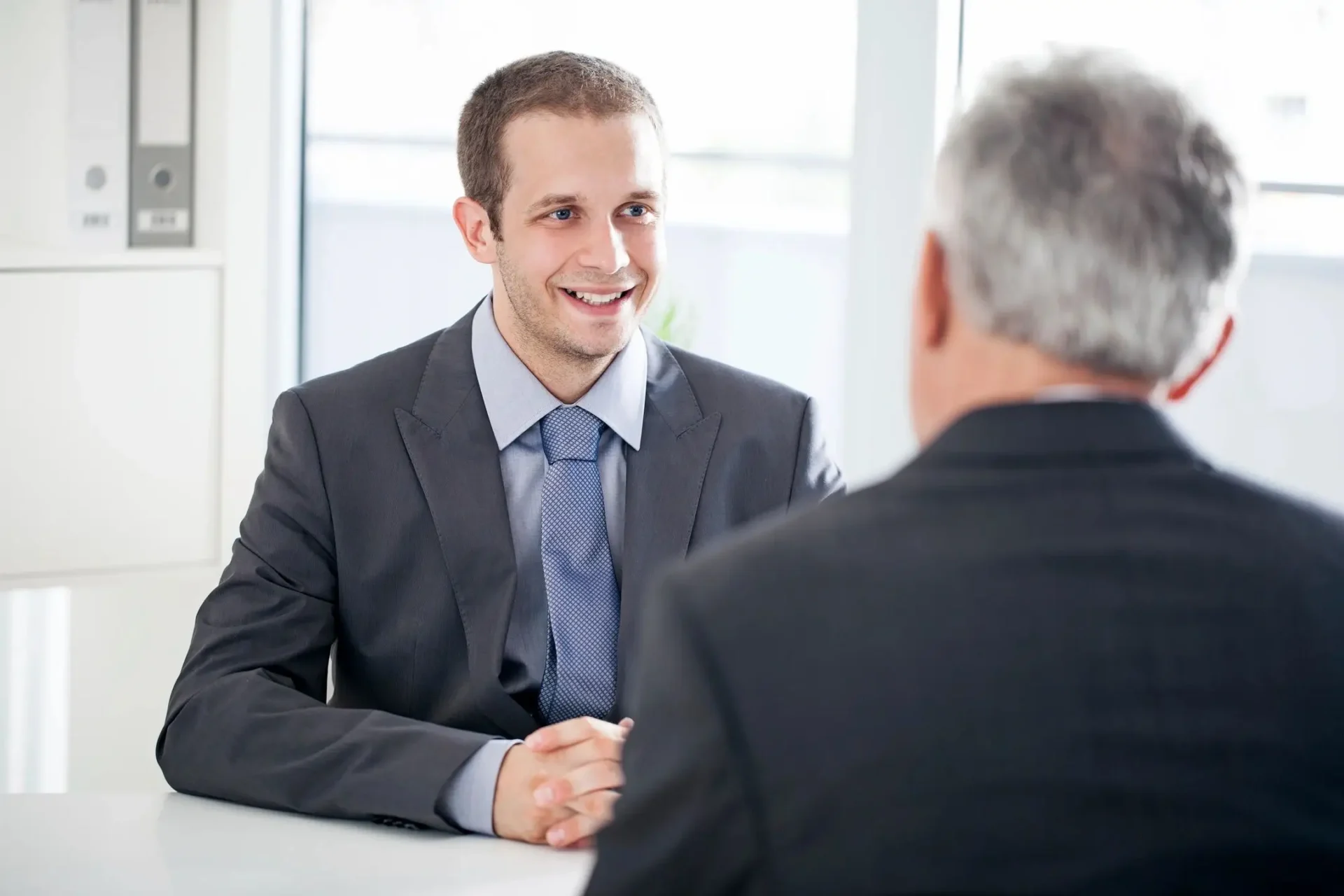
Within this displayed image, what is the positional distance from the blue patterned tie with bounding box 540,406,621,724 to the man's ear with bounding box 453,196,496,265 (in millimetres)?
279

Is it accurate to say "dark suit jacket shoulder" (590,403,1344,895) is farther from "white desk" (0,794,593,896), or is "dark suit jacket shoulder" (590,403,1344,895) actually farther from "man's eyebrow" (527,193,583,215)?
"man's eyebrow" (527,193,583,215)

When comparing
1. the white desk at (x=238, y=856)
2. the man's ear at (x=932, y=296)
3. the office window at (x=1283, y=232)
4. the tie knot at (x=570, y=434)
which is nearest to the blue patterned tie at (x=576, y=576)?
the tie knot at (x=570, y=434)

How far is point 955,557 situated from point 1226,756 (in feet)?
0.58

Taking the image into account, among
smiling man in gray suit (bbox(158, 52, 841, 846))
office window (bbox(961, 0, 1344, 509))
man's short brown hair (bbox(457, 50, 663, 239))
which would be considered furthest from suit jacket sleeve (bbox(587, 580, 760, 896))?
office window (bbox(961, 0, 1344, 509))

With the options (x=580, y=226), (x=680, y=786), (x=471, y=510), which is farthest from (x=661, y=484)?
(x=680, y=786)

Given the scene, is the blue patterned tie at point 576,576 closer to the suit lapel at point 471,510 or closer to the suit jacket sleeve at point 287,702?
the suit lapel at point 471,510

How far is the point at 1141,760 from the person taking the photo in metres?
0.81

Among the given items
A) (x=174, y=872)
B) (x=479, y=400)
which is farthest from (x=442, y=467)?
(x=174, y=872)

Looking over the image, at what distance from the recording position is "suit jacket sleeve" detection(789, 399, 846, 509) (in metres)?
2.04

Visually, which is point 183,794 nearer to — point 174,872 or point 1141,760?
point 174,872

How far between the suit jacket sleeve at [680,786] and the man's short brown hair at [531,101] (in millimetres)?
1244

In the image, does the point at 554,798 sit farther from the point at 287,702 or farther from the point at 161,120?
the point at 161,120

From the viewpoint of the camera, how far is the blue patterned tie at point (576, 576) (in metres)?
1.86

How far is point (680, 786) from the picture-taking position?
83cm
